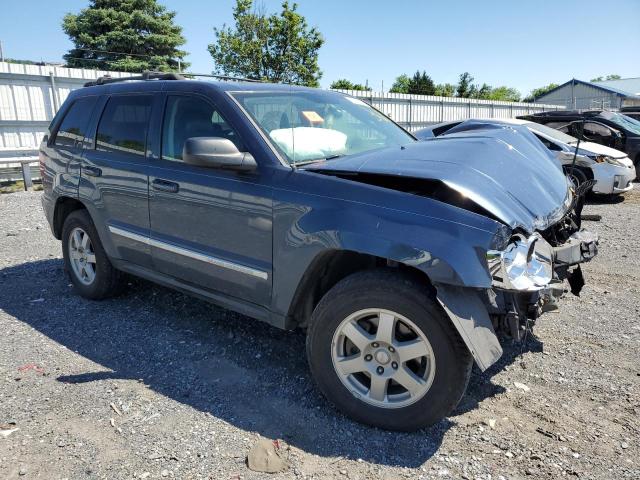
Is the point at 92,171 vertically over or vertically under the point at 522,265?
over

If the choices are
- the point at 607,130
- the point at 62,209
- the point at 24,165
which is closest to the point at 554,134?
the point at 607,130

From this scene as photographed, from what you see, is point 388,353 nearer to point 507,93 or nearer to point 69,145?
point 69,145

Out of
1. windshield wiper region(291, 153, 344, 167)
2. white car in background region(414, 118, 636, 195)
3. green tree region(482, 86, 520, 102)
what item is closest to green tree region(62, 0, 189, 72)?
white car in background region(414, 118, 636, 195)

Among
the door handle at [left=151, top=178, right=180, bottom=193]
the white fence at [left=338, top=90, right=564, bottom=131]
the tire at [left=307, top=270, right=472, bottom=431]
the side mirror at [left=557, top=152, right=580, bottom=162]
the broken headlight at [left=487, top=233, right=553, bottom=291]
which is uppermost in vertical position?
the white fence at [left=338, top=90, right=564, bottom=131]

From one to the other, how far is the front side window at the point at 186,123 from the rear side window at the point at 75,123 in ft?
3.95

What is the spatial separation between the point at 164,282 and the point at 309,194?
1.62 m

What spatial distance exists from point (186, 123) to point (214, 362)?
1.76m

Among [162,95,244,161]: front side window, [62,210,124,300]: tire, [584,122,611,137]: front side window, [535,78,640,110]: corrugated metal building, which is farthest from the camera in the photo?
[535,78,640,110]: corrugated metal building

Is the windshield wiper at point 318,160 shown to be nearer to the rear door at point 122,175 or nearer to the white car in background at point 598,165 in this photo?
the rear door at point 122,175

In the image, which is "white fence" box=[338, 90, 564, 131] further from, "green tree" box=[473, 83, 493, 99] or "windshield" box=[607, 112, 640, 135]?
"green tree" box=[473, 83, 493, 99]

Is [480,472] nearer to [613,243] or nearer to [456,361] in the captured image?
[456,361]

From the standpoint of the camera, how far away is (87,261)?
473cm

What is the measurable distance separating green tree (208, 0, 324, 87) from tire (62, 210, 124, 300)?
1839 cm

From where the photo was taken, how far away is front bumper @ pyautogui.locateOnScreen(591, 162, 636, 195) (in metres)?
9.61
